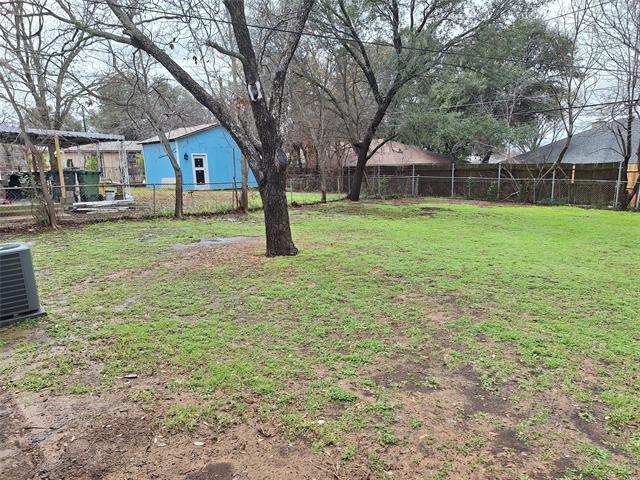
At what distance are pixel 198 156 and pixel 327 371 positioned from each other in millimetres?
20360

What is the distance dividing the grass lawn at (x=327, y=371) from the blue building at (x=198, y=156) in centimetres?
1591

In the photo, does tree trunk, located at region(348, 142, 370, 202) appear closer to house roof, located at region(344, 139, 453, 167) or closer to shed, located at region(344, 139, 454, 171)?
shed, located at region(344, 139, 454, 171)

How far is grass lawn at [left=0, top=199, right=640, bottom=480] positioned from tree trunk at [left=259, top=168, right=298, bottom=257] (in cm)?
45

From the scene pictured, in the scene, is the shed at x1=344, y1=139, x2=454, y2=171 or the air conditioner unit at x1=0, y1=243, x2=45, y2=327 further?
the shed at x1=344, y1=139, x2=454, y2=171

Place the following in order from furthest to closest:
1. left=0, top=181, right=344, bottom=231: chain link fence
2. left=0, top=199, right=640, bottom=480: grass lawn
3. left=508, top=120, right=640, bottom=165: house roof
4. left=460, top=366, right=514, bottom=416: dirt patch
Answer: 1. left=508, top=120, right=640, bottom=165: house roof
2. left=0, top=181, right=344, bottom=231: chain link fence
3. left=460, top=366, right=514, bottom=416: dirt patch
4. left=0, top=199, right=640, bottom=480: grass lawn

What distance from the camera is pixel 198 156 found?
21.5m

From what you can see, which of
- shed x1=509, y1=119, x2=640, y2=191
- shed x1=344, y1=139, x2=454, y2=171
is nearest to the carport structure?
shed x1=344, y1=139, x2=454, y2=171

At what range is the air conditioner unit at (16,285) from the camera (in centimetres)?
361

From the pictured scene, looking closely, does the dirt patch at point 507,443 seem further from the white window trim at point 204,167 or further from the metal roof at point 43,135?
Answer: the white window trim at point 204,167

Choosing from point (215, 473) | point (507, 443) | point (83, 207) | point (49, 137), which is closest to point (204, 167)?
point (83, 207)

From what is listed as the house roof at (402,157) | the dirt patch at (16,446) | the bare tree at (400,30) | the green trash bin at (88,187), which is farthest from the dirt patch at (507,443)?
the house roof at (402,157)

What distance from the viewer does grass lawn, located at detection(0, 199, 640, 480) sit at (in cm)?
209

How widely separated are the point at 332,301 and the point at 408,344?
122 centimetres

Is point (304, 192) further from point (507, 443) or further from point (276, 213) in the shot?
point (507, 443)
